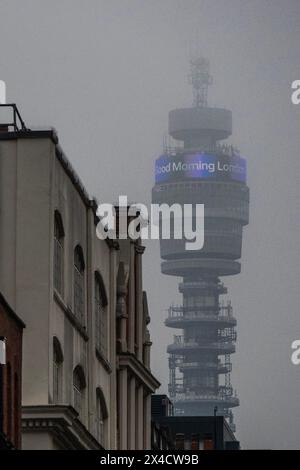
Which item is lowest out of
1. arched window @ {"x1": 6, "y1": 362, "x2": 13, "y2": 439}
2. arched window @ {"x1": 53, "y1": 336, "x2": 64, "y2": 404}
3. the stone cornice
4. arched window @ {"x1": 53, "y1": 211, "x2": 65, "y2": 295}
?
arched window @ {"x1": 6, "y1": 362, "x2": 13, "y2": 439}

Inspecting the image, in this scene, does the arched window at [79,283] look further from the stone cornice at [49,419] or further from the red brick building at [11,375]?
the red brick building at [11,375]

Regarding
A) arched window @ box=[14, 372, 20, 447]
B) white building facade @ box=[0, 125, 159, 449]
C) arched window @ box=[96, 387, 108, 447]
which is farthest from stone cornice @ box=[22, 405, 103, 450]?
arched window @ box=[96, 387, 108, 447]

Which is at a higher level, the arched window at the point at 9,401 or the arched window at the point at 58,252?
the arched window at the point at 58,252

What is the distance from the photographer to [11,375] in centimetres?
4491

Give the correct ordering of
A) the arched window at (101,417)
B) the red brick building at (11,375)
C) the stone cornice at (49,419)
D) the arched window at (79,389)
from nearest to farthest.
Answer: the red brick building at (11,375) → the stone cornice at (49,419) → the arched window at (79,389) → the arched window at (101,417)

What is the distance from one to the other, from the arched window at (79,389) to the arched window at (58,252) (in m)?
3.62

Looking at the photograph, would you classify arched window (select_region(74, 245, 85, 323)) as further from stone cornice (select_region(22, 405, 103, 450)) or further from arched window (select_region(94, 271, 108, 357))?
stone cornice (select_region(22, 405, 103, 450))

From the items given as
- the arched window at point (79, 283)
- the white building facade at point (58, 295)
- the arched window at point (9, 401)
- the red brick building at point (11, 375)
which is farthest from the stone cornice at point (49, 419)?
the arched window at point (79, 283)

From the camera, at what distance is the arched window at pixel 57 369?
53688 millimetres

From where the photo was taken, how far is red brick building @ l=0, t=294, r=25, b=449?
141 feet

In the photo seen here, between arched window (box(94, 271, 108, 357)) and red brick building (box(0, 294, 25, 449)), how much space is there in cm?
1667

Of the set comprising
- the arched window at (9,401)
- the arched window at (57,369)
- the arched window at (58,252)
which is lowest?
the arched window at (9,401)
